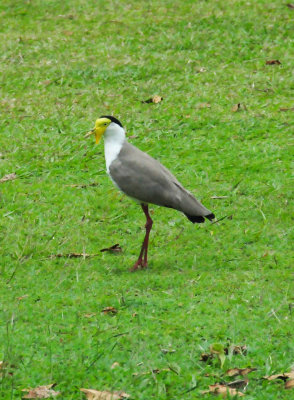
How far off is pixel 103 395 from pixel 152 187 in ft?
7.91

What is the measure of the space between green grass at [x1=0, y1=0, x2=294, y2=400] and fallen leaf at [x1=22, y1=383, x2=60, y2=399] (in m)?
0.08

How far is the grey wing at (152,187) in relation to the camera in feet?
21.9

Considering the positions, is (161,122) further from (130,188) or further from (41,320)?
(41,320)

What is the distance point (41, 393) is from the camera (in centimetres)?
469

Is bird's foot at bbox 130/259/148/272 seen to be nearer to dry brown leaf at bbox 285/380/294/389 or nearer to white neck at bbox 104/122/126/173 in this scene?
white neck at bbox 104/122/126/173

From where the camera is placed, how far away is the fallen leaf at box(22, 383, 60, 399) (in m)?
4.66

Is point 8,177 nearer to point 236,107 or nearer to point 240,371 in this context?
point 236,107

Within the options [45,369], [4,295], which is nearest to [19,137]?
[4,295]

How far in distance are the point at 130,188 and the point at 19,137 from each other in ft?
10.0

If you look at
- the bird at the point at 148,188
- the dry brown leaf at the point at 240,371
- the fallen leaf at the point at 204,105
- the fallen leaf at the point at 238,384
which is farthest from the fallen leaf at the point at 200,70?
the fallen leaf at the point at 238,384

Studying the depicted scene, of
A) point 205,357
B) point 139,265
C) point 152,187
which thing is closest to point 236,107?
point 152,187

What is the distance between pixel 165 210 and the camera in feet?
25.8

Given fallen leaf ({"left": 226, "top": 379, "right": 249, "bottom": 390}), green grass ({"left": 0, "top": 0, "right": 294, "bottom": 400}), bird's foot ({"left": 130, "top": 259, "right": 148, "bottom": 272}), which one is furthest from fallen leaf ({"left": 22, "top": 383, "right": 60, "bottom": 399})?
bird's foot ({"left": 130, "top": 259, "right": 148, "bottom": 272})

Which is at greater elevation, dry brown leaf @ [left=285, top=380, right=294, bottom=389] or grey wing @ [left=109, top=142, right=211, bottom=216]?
grey wing @ [left=109, top=142, right=211, bottom=216]
